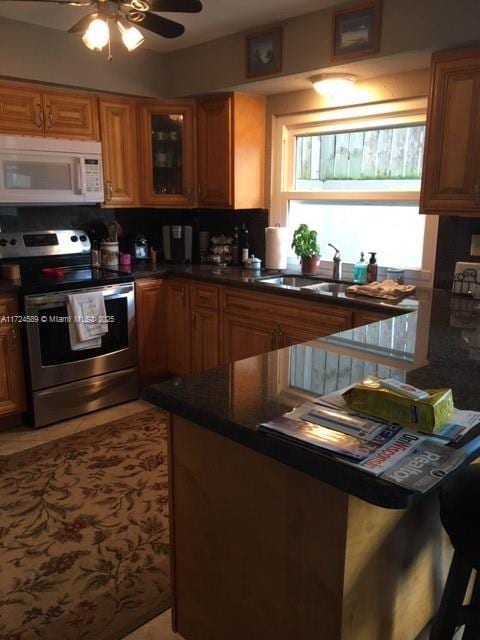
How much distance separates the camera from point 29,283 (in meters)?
3.25

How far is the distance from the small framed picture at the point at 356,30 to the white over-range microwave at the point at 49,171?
1.74m

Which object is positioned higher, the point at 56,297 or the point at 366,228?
the point at 366,228

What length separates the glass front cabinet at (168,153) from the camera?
3.89 meters

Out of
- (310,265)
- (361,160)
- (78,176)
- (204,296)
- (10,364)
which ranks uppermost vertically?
(361,160)

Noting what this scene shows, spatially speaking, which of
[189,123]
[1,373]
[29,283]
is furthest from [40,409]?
[189,123]

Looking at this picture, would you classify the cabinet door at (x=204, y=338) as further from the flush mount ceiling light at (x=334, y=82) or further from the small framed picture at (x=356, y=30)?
the small framed picture at (x=356, y=30)

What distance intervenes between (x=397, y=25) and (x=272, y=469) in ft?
7.79

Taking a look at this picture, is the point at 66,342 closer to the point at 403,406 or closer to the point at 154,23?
the point at 154,23

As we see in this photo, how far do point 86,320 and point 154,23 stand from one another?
178cm

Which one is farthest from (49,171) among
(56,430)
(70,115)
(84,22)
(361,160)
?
(361,160)

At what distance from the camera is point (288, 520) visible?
1.25 m

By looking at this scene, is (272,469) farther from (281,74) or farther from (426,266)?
(281,74)

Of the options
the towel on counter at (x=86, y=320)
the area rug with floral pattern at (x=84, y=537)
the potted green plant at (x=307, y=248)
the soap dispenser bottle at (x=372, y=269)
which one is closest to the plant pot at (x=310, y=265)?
the potted green plant at (x=307, y=248)

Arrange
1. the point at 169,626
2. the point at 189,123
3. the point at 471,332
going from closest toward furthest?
the point at 169,626 < the point at 471,332 < the point at 189,123
